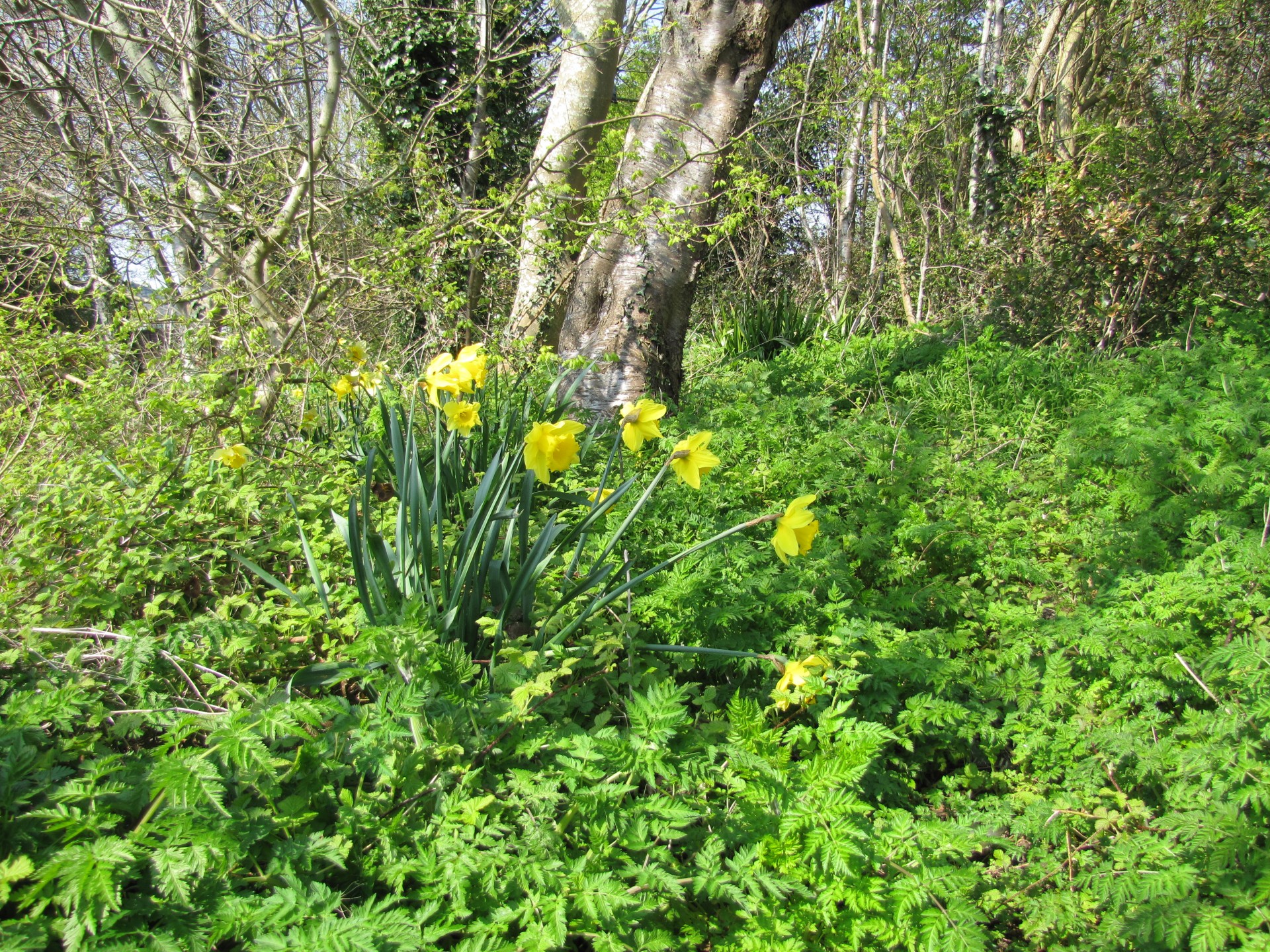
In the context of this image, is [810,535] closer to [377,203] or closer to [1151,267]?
[377,203]

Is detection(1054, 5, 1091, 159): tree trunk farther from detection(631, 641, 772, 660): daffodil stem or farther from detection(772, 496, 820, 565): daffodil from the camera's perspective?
detection(631, 641, 772, 660): daffodil stem

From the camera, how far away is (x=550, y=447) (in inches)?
68.3

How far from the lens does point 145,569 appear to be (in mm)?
2059

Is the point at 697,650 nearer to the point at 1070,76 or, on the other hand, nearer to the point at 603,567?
the point at 603,567

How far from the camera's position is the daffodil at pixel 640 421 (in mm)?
1844

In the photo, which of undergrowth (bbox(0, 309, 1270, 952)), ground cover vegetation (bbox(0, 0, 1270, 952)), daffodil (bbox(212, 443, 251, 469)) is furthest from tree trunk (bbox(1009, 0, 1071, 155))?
daffodil (bbox(212, 443, 251, 469))

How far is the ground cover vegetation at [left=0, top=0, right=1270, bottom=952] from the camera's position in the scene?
1.25m

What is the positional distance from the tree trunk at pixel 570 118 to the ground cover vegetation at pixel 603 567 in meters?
0.04

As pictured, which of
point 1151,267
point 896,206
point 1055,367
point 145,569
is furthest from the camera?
point 896,206

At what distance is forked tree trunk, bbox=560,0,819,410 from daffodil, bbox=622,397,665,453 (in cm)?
239

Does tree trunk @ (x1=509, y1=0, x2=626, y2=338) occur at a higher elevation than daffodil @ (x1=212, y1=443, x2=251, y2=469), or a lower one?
higher

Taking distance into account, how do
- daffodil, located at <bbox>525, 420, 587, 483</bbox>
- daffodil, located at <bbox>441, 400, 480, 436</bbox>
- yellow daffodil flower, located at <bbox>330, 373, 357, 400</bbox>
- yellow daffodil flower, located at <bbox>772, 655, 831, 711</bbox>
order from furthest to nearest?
yellow daffodil flower, located at <bbox>330, 373, 357, 400</bbox>, daffodil, located at <bbox>441, 400, 480, 436</bbox>, daffodil, located at <bbox>525, 420, 587, 483</bbox>, yellow daffodil flower, located at <bbox>772, 655, 831, 711</bbox>

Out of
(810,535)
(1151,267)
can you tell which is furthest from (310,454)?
(1151,267)

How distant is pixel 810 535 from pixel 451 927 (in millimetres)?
1063
